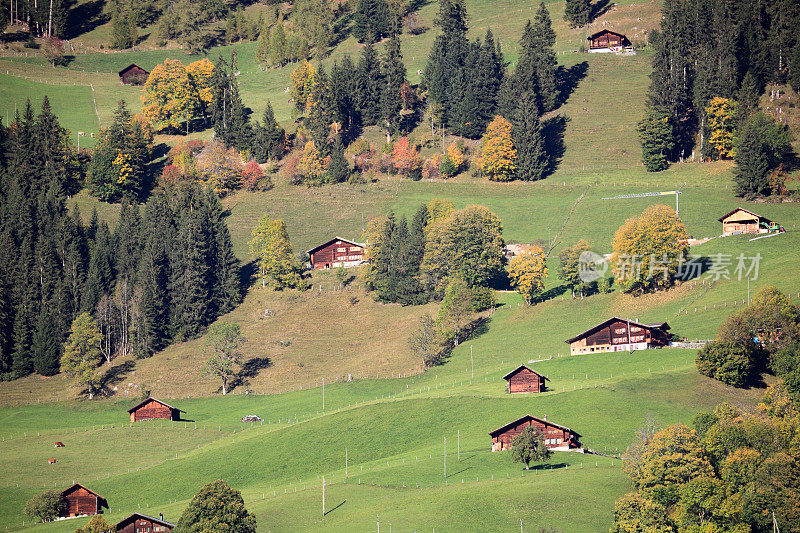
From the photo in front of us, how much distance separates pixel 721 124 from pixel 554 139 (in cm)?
2970

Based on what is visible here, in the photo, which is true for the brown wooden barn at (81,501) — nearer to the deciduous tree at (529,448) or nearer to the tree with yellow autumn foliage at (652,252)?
the deciduous tree at (529,448)

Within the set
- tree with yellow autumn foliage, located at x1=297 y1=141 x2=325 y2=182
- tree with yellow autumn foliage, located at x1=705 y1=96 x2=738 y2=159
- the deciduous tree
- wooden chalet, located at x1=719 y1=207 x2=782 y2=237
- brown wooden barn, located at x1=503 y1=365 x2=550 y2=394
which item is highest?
tree with yellow autumn foliage, located at x1=705 y1=96 x2=738 y2=159

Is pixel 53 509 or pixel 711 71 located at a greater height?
pixel 711 71

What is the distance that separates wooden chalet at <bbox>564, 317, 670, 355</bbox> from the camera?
120 meters

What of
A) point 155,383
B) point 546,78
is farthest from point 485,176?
point 155,383

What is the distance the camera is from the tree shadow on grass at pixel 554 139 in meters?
178

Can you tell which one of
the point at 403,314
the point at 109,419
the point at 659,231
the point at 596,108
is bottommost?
the point at 109,419

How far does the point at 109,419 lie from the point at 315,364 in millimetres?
26809

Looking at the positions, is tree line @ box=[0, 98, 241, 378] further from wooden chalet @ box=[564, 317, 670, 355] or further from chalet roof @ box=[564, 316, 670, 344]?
wooden chalet @ box=[564, 317, 670, 355]

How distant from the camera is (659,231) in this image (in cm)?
13225

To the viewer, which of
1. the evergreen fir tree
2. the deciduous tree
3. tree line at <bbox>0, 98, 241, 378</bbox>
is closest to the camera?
the deciduous tree

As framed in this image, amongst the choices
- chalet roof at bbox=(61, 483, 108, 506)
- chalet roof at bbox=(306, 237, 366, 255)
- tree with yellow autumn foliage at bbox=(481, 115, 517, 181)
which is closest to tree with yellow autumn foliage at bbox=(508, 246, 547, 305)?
chalet roof at bbox=(306, 237, 366, 255)

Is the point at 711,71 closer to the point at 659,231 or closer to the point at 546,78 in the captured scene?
the point at 546,78

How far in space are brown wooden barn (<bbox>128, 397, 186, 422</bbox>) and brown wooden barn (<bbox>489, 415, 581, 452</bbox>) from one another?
43686 millimetres
